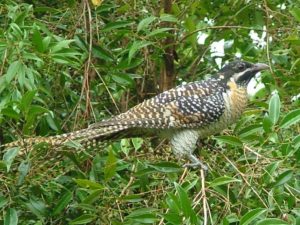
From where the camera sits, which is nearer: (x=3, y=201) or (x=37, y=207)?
(x=3, y=201)

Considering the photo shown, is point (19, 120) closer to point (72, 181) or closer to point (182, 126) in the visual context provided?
point (72, 181)

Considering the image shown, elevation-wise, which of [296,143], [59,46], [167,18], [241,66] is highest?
[167,18]

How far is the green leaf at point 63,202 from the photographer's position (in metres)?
3.42

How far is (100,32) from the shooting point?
4125 millimetres

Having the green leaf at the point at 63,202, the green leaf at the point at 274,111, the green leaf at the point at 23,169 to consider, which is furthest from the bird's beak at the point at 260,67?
the green leaf at the point at 23,169

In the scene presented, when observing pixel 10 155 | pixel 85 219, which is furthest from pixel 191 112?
pixel 10 155

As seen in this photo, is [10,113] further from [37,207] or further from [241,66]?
[241,66]

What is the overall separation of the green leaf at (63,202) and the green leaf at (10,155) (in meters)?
0.39

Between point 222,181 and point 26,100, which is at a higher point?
point 26,100

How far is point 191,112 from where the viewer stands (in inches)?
155

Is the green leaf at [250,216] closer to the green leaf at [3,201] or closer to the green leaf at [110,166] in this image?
the green leaf at [110,166]

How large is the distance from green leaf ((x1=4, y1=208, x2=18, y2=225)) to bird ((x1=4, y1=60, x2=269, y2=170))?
0.58m

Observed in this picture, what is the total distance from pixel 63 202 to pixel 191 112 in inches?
31.7

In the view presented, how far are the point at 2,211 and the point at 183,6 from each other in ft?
5.59
